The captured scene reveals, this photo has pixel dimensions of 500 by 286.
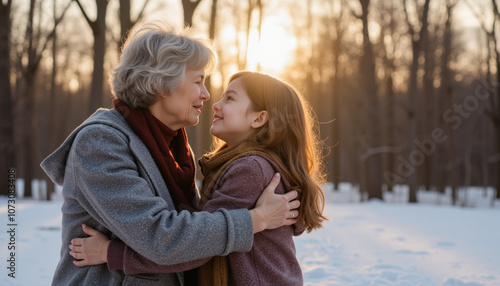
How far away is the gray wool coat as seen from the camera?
6.24ft

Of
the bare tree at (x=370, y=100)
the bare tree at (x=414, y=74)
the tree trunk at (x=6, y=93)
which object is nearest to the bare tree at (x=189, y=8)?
the bare tree at (x=370, y=100)

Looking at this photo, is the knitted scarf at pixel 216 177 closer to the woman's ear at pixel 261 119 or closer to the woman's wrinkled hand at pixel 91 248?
the woman's ear at pixel 261 119

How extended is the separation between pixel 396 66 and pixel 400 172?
5.39 meters

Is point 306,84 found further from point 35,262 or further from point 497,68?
point 35,262

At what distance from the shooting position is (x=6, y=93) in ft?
47.1

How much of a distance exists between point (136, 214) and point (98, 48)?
24.7ft

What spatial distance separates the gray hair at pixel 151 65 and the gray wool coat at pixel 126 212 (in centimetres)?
17

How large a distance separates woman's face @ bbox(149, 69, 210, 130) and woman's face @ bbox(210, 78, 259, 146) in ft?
0.50

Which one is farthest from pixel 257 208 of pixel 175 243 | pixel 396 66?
pixel 396 66

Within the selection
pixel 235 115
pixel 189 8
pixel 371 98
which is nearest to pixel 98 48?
pixel 189 8

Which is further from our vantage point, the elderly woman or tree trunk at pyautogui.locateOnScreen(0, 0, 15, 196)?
tree trunk at pyautogui.locateOnScreen(0, 0, 15, 196)

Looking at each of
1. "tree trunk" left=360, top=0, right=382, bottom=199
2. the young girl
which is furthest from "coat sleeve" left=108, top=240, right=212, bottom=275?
"tree trunk" left=360, top=0, right=382, bottom=199

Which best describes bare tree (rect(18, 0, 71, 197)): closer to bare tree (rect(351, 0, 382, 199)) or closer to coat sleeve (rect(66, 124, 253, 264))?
bare tree (rect(351, 0, 382, 199))

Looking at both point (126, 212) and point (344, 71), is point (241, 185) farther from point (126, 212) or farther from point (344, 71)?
point (344, 71)
